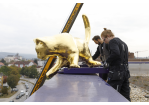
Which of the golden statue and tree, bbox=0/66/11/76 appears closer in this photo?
the golden statue

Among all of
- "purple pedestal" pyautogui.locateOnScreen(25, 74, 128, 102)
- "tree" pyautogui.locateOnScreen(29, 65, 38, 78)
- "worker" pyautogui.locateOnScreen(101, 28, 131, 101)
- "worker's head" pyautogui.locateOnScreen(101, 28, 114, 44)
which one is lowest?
"tree" pyautogui.locateOnScreen(29, 65, 38, 78)

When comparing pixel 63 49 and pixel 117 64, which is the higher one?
pixel 63 49

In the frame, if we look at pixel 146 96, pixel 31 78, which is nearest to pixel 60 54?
pixel 146 96

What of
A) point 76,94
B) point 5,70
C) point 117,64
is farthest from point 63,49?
point 5,70

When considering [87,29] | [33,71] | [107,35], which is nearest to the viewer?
[107,35]

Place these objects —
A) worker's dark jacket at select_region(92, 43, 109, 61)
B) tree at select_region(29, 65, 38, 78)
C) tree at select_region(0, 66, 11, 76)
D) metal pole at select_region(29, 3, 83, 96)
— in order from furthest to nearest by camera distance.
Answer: tree at select_region(29, 65, 38, 78) < tree at select_region(0, 66, 11, 76) < metal pole at select_region(29, 3, 83, 96) < worker's dark jacket at select_region(92, 43, 109, 61)

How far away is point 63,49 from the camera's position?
1797mm

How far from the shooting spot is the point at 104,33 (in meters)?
1.62

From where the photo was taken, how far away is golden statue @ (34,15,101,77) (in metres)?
1.69

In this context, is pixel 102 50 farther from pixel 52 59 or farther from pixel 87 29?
pixel 52 59

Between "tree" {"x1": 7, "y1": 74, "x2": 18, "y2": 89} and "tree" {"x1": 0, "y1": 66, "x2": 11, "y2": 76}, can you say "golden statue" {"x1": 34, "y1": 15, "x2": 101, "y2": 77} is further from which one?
"tree" {"x1": 0, "y1": 66, "x2": 11, "y2": 76}

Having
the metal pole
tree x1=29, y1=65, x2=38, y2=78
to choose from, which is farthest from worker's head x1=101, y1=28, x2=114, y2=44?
tree x1=29, y1=65, x2=38, y2=78

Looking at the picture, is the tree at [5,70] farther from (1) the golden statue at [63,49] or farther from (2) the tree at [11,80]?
(1) the golden statue at [63,49]

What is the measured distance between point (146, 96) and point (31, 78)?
30.3 metres
